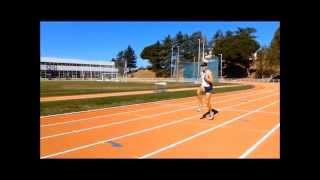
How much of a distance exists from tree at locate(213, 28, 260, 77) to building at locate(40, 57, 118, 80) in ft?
38.4

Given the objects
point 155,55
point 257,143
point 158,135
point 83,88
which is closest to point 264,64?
point 155,55

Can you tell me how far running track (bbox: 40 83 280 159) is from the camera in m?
6.79

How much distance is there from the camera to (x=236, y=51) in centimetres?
4578

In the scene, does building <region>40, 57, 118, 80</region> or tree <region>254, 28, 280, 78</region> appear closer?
building <region>40, 57, 118, 80</region>

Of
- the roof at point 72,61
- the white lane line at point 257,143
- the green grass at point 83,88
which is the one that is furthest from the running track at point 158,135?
the roof at point 72,61

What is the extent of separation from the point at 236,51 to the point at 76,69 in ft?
53.0

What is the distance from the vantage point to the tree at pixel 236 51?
46147 mm

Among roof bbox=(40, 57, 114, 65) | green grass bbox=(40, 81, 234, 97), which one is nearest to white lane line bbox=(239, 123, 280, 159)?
green grass bbox=(40, 81, 234, 97)

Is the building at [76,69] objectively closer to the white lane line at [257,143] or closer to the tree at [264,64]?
the tree at [264,64]

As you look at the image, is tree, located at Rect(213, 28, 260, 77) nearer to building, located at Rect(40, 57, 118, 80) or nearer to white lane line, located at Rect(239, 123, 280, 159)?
building, located at Rect(40, 57, 118, 80)
